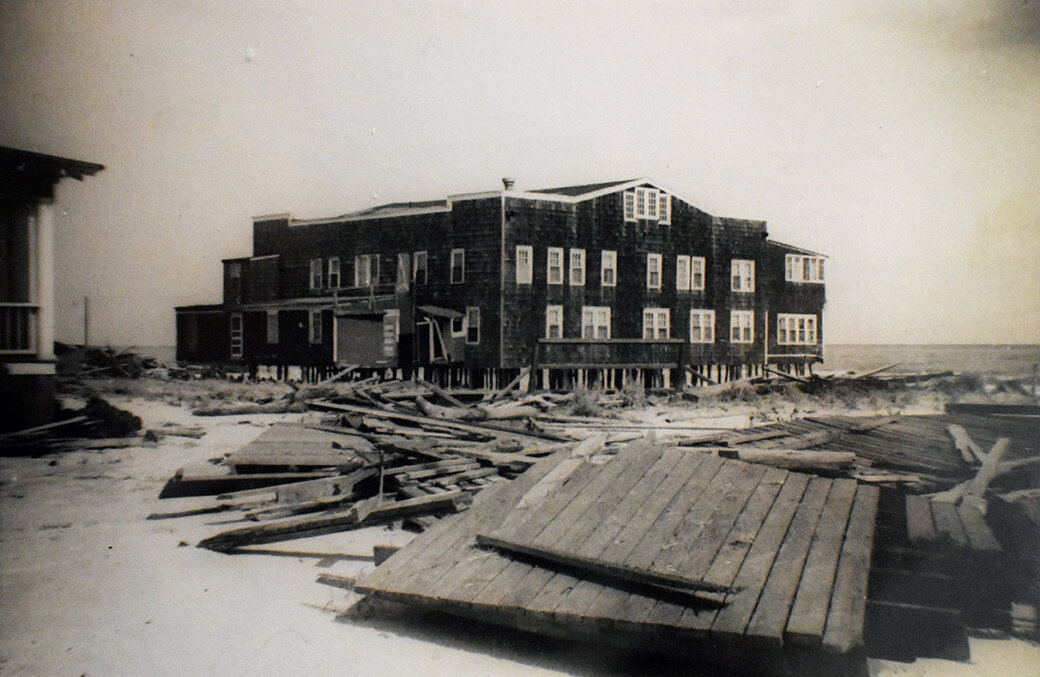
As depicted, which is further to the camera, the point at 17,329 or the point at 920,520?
the point at 17,329

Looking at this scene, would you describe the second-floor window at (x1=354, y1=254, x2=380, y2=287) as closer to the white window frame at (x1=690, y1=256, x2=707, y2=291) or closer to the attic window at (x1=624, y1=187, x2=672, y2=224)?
the attic window at (x1=624, y1=187, x2=672, y2=224)

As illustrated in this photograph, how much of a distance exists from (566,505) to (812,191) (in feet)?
9.46

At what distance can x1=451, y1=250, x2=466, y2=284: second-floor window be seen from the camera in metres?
6.99

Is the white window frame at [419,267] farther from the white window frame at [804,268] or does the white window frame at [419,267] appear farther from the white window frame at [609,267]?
the white window frame at [804,268]

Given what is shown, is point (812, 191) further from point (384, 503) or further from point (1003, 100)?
point (384, 503)

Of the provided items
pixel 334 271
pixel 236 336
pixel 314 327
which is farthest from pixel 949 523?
pixel 314 327

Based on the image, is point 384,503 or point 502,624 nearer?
point 502,624

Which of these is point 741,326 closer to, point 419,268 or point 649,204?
point 649,204

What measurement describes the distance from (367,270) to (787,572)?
542 centimetres

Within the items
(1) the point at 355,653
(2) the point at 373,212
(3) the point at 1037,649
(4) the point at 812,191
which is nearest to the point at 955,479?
(3) the point at 1037,649

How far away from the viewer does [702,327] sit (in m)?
5.54

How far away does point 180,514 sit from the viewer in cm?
489

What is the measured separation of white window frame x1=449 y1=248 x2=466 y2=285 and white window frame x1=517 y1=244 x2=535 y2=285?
0.62 meters

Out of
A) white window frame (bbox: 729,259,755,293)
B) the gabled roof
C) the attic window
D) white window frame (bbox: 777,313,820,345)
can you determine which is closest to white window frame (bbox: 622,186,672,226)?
the attic window
